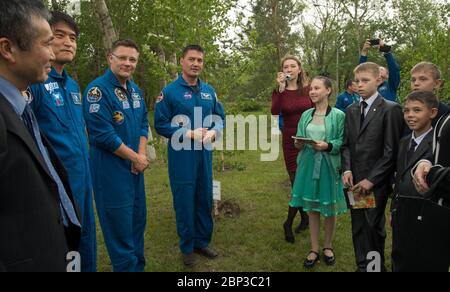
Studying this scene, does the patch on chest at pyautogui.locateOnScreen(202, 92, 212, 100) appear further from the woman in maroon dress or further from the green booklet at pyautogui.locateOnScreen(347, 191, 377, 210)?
the green booklet at pyautogui.locateOnScreen(347, 191, 377, 210)

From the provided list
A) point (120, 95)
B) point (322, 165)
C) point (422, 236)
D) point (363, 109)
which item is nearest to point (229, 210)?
point (322, 165)

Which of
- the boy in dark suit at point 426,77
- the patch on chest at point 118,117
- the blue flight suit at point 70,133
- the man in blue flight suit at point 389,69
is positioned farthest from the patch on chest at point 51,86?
the man in blue flight suit at point 389,69

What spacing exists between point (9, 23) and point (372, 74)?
3.29 m

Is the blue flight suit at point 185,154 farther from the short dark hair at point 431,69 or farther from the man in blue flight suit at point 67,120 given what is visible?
the short dark hair at point 431,69

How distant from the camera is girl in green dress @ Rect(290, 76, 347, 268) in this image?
415cm

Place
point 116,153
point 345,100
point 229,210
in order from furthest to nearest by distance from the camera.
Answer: point 345,100
point 229,210
point 116,153

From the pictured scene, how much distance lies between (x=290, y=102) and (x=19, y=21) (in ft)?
12.8

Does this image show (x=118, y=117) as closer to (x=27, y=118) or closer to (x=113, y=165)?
(x=113, y=165)

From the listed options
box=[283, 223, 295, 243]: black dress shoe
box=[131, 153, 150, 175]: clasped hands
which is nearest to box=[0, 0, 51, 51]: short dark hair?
box=[131, 153, 150, 175]: clasped hands

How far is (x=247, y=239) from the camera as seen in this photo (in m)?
5.12

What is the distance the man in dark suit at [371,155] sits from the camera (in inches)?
138

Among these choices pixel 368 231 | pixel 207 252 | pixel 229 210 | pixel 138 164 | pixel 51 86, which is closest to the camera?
pixel 51 86

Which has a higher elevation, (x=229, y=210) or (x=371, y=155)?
(x=371, y=155)

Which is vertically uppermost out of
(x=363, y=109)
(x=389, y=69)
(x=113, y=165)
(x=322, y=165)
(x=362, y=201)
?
(x=389, y=69)
